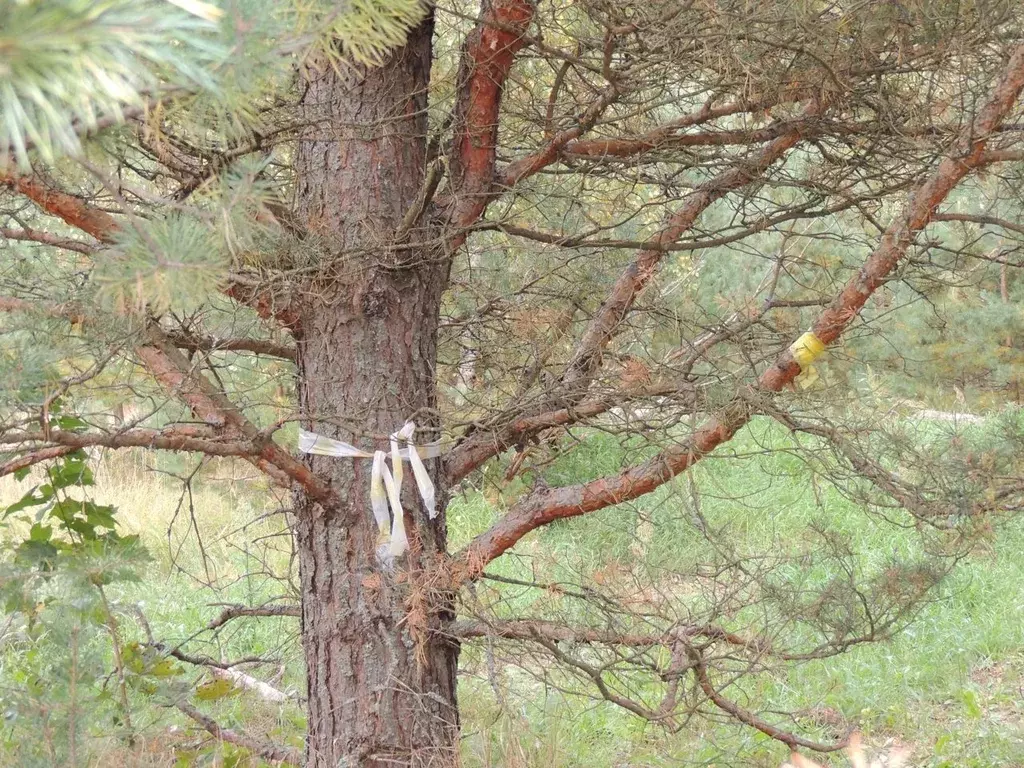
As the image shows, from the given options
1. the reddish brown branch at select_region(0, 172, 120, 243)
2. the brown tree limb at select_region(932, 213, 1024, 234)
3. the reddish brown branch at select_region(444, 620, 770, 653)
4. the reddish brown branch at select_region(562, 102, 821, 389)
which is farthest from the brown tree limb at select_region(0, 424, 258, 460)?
the brown tree limb at select_region(932, 213, 1024, 234)

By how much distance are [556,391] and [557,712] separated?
8.17ft

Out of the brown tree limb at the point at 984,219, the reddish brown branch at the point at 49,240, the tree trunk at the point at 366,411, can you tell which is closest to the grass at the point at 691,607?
the tree trunk at the point at 366,411

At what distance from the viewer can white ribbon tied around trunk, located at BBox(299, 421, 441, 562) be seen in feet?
9.05

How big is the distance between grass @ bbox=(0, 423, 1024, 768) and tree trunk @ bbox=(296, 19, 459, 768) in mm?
334

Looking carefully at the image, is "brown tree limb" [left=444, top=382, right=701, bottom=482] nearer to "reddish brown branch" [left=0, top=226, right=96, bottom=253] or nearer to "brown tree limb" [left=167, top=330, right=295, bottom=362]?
"brown tree limb" [left=167, top=330, right=295, bottom=362]

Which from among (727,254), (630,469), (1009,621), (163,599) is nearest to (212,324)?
(630,469)

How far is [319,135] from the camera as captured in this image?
9.27 feet

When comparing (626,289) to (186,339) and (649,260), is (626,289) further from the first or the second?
(186,339)

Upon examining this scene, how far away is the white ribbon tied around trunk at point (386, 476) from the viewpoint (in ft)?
9.05

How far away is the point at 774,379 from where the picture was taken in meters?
2.50

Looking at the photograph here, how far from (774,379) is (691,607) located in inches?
59.8

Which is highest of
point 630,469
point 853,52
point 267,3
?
point 853,52

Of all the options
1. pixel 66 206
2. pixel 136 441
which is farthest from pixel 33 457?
pixel 66 206

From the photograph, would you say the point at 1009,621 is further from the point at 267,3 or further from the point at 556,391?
the point at 267,3
